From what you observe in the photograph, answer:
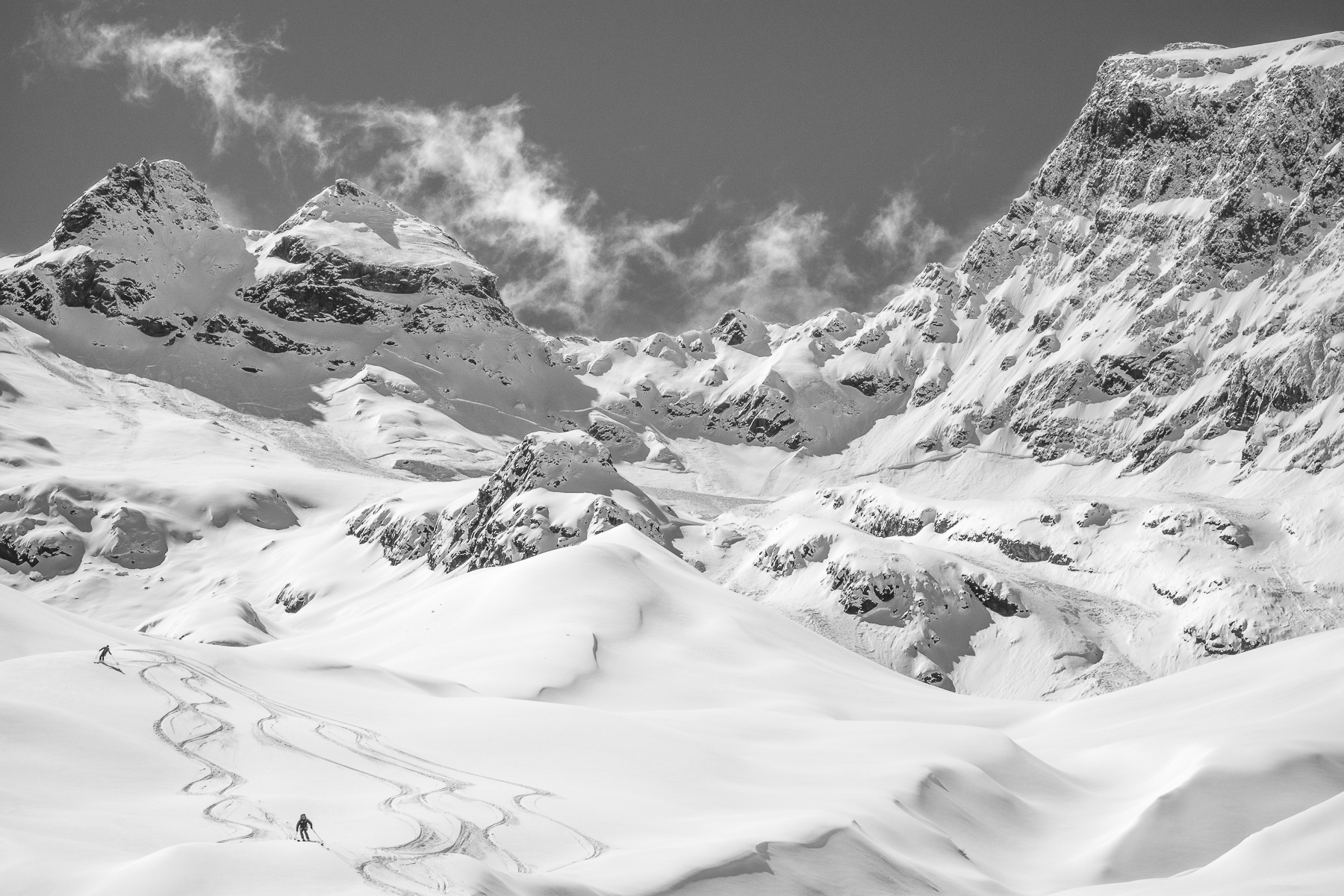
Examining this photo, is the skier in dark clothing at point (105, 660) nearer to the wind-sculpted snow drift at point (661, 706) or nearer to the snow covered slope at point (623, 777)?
the wind-sculpted snow drift at point (661, 706)

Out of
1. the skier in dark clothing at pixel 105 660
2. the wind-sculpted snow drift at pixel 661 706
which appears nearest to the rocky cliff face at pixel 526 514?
the wind-sculpted snow drift at pixel 661 706

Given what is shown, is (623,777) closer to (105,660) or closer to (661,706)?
(105,660)

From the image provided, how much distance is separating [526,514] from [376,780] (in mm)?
103545

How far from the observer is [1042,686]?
116m

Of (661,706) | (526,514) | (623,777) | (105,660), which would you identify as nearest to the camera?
(623,777)

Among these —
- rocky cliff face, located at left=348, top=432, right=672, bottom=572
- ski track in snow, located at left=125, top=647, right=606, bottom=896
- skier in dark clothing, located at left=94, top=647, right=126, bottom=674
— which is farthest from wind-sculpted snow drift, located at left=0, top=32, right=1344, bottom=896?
rocky cliff face, located at left=348, top=432, right=672, bottom=572

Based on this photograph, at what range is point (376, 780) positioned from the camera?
33281mm

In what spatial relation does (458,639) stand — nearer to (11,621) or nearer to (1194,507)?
(11,621)

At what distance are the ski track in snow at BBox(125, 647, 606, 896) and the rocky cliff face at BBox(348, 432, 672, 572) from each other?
290ft

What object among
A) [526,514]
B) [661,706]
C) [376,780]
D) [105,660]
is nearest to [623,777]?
[376,780]

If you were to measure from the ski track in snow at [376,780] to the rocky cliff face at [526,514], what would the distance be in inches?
3481

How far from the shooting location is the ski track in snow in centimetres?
2525

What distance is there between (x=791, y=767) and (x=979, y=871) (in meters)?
9.93

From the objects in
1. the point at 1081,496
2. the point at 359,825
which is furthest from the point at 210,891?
the point at 1081,496
